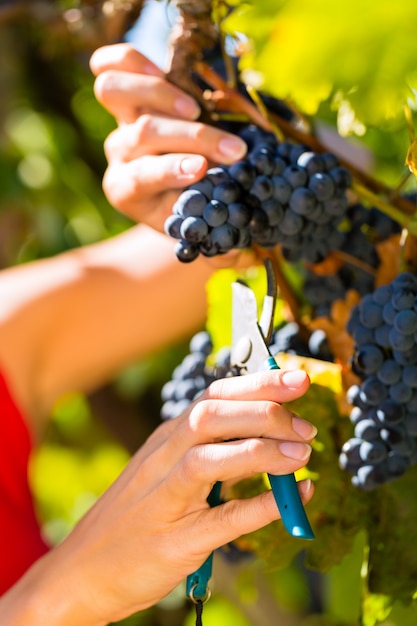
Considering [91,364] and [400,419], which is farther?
[91,364]

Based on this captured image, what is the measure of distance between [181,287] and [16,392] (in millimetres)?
309

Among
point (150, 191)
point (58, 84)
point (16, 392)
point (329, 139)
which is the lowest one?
point (16, 392)

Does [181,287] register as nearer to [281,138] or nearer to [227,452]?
[281,138]

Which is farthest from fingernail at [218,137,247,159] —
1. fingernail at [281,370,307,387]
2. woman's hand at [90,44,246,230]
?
fingernail at [281,370,307,387]

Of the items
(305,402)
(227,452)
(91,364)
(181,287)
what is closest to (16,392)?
(91,364)

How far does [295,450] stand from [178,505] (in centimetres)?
10

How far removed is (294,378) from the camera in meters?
0.47

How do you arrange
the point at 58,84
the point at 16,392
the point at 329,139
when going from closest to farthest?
the point at 329,139, the point at 16,392, the point at 58,84

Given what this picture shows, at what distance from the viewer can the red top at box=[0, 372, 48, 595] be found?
42.9 inches

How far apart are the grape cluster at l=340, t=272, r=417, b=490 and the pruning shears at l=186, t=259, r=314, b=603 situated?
0.09m

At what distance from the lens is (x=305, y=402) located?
637 mm

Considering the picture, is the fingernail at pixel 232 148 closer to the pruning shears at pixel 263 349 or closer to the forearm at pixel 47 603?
the pruning shears at pixel 263 349

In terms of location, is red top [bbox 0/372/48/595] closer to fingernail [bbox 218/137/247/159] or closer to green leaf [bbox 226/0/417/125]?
fingernail [bbox 218/137/247/159]

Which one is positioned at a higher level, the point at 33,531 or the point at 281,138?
the point at 281,138
